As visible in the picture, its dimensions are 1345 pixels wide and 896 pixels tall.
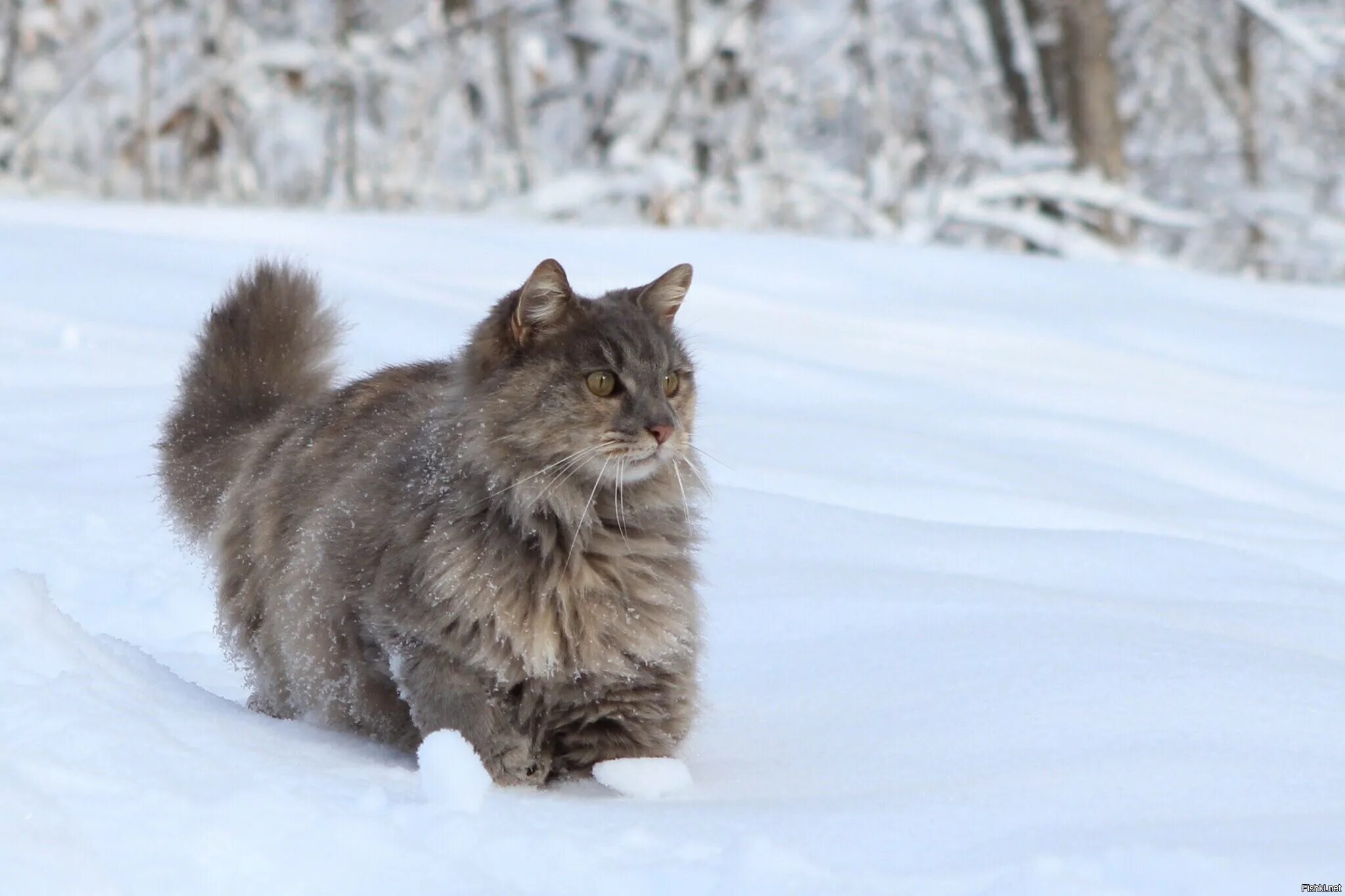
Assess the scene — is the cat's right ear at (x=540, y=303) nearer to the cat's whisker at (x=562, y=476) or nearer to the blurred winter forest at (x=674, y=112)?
the cat's whisker at (x=562, y=476)

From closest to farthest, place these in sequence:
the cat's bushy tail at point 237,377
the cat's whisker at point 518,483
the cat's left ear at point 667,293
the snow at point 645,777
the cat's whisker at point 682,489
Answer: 1. the snow at point 645,777
2. the cat's whisker at point 518,483
3. the cat's whisker at point 682,489
4. the cat's left ear at point 667,293
5. the cat's bushy tail at point 237,377

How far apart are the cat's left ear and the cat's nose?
40cm

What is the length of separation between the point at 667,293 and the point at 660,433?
47 centimetres

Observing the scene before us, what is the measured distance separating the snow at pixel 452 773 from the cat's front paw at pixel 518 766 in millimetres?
232

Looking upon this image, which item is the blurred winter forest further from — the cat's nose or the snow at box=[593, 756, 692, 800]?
the snow at box=[593, 756, 692, 800]

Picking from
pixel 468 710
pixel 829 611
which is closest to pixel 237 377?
pixel 468 710

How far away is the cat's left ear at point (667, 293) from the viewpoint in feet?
9.37

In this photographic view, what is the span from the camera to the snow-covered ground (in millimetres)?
1817

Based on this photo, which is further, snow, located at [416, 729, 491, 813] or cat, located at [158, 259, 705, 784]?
cat, located at [158, 259, 705, 784]

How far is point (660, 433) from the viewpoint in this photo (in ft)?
8.25

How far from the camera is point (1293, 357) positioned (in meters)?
6.74

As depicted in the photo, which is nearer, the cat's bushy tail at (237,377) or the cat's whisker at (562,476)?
the cat's whisker at (562,476)

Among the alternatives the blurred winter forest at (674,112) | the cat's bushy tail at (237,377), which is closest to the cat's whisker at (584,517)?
the cat's bushy tail at (237,377)

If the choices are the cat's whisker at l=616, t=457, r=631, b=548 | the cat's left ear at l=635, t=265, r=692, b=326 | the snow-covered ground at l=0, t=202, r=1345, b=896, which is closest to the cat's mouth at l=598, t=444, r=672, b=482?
the cat's whisker at l=616, t=457, r=631, b=548
